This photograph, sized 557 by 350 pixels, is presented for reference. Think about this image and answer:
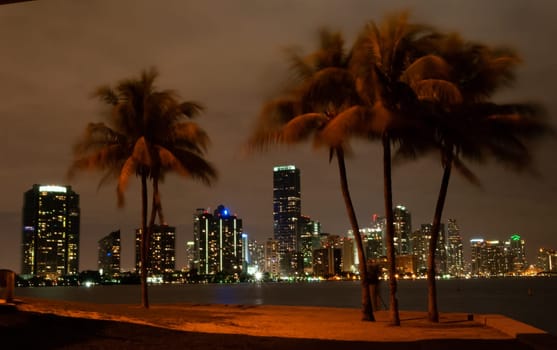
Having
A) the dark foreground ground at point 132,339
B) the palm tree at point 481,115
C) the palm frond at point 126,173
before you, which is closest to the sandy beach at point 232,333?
the dark foreground ground at point 132,339

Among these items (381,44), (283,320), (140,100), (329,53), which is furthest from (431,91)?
(140,100)

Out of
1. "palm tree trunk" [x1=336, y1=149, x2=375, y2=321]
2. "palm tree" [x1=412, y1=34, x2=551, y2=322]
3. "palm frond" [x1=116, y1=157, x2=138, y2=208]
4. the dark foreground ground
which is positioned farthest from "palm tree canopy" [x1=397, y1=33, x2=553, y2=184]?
"palm frond" [x1=116, y1=157, x2=138, y2=208]

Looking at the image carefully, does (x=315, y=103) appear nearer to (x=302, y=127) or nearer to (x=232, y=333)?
(x=302, y=127)

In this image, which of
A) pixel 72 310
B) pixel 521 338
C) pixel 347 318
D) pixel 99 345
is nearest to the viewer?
pixel 99 345

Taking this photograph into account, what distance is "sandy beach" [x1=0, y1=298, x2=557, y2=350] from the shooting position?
1312cm

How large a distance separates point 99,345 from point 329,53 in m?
10.3

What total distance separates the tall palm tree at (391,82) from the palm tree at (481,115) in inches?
29.1

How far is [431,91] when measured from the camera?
1738 cm

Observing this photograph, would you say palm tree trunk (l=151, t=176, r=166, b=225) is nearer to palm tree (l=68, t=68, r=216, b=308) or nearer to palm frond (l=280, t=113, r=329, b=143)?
palm tree (l=68, t=68, r=216, b=308)

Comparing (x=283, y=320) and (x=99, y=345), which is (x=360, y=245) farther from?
(x=99, y=345)

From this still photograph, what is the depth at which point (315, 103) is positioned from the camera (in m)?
19.4

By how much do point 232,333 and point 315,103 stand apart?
7102mm

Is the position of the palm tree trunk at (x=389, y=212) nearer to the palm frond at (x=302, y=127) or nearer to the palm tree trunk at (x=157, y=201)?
the palm frond at (x=302, y=127)

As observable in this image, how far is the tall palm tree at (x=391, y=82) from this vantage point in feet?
56.7
